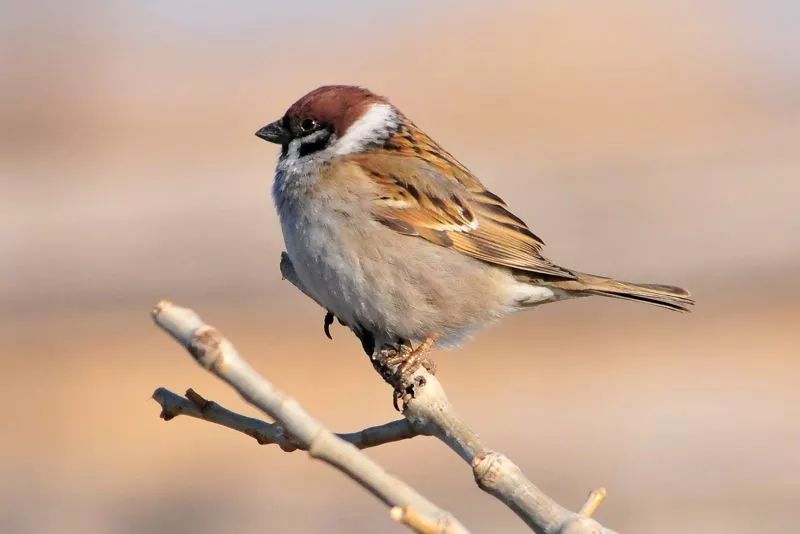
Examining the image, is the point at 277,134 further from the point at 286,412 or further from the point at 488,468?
the point at 286,412

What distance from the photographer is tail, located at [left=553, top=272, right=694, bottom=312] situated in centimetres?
356

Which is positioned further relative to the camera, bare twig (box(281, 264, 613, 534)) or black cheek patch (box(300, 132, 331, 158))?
black cheek patch (box(300, 132, 331, 158))

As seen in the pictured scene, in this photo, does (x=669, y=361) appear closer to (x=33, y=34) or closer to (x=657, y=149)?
(x=657, y=149)

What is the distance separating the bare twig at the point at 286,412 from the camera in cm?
137

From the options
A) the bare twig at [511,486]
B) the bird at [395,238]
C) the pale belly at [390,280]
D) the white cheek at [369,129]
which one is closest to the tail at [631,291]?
the bird at [395,238]

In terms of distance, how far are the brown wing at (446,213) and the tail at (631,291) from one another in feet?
0.12

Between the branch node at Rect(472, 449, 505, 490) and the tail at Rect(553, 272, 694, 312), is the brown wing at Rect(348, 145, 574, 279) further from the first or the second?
the branch node at Rect(472, 449, 505, 490)

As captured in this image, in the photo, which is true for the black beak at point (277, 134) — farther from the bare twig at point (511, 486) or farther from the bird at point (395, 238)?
the bare twig at point (511, 486)

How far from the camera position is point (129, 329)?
8164 mm

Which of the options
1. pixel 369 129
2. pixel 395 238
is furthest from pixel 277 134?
pixel 395 238

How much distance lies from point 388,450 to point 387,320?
3883mm

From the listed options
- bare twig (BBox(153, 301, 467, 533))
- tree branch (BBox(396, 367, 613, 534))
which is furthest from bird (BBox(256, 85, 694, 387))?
bare twig (BBox(153, 301, 467, 533))

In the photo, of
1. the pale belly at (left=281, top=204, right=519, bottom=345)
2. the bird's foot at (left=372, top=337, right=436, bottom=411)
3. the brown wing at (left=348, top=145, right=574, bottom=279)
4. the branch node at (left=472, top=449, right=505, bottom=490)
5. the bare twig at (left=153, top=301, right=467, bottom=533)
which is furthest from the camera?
the brown wing at (left=348, top=145, right=574, bottom=279)

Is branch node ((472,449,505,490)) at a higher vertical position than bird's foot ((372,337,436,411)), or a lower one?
lower
